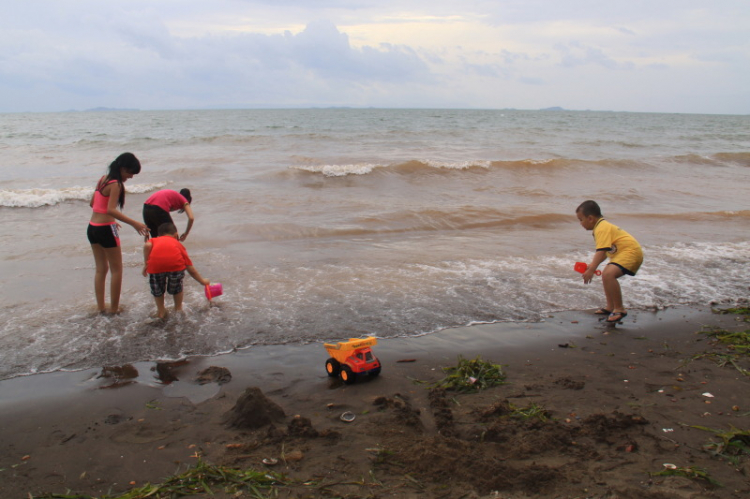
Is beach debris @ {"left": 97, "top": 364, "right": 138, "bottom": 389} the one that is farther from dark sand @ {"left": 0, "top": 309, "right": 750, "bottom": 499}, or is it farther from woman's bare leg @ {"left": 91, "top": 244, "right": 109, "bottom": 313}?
woman's bare leg @ {"left": 91, "top": 244, "right": 109, "bottom": 313}

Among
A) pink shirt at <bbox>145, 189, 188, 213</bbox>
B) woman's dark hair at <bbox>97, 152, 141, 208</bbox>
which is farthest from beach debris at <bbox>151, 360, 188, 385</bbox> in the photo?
pink shirt at <bbox>145, 189, 188, 213</bbox>

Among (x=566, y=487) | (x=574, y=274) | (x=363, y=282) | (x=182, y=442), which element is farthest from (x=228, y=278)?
(x=566, y=487)

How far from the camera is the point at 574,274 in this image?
7465 millimetres

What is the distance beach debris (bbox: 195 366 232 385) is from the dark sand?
65 mm

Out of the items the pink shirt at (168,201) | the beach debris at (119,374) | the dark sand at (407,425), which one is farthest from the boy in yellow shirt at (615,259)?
the pink shirt at (168,201)

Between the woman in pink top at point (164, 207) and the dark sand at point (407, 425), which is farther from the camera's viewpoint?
the woman in pink top at point (164, 207)

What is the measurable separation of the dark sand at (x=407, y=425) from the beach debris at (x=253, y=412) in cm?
6

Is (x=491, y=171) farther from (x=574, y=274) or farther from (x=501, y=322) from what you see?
(x=501, y=322)

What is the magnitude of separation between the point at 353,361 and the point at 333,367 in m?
0.22

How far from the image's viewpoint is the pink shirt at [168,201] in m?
6.70

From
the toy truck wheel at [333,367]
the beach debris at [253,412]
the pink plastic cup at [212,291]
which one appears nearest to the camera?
the beach debris at [253,412]

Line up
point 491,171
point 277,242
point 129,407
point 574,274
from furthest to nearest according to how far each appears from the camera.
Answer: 1. point 491,171
2. point 277,242
3. point 574,274
4. point 129,407

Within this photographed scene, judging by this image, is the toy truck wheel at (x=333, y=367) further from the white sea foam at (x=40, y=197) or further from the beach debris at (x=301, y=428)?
the white sea foam at (x=40, y=197)

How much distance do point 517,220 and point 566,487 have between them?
8928mm
